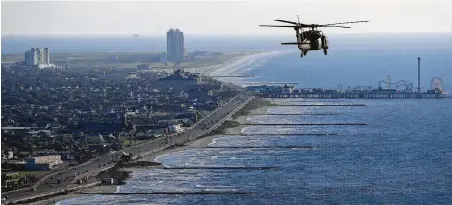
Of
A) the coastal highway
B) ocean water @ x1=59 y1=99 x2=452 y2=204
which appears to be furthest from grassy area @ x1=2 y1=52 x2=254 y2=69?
ocean water @ x1=59 y1=99 x2=452 y2=204

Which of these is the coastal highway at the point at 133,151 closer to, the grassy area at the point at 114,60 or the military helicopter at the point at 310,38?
the military helicopter at the point at 310,38

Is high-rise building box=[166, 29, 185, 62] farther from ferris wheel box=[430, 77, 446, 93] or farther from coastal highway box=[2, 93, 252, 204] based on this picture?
coastal highway box=[2, 93, 252, 204]

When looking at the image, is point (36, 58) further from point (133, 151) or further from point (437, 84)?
point (133, 151)

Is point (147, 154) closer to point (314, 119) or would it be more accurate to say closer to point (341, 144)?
point (341, 144)

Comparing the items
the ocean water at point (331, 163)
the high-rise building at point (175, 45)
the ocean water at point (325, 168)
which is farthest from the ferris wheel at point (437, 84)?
the high-rise building at point (175, 45)

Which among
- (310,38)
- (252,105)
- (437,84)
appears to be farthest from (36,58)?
(310,38)

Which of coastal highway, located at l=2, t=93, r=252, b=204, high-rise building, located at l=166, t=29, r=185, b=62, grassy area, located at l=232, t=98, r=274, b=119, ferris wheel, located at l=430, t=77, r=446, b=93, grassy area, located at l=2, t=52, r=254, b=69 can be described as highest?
high-rise building, located at l=166, t=29, r=185, b=62

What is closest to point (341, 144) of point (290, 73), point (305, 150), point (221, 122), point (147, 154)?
point (305, 150)
